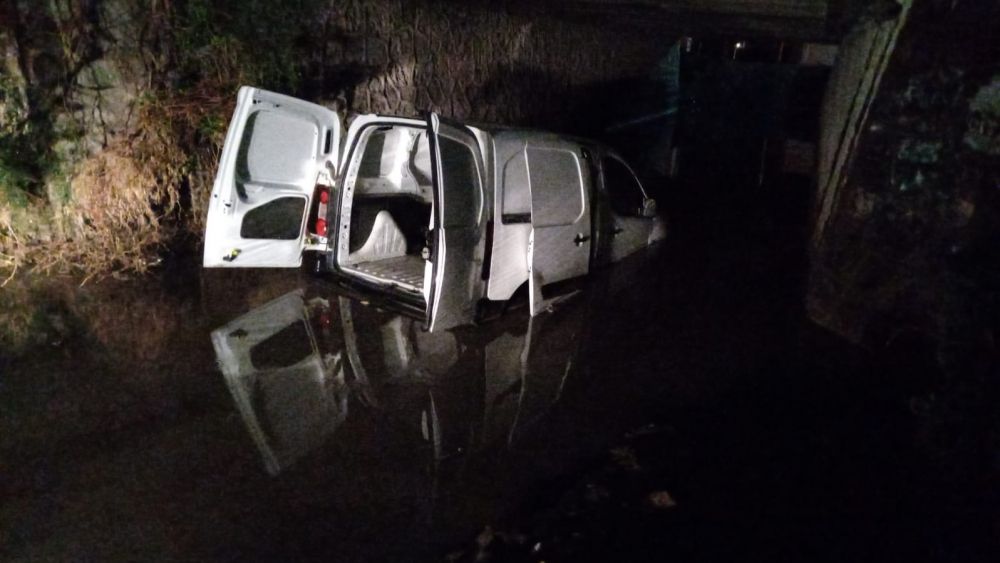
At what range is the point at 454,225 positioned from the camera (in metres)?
4.60

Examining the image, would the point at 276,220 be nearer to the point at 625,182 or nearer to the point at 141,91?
the point at 141,91

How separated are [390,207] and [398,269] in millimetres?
716

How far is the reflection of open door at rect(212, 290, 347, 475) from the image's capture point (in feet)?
12.5

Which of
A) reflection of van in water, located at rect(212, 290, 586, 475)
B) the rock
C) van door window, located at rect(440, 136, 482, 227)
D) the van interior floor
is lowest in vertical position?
the rock

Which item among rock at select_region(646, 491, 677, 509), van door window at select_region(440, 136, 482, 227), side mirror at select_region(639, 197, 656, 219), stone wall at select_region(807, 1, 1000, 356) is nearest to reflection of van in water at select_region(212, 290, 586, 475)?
rock at select_region(646, 491, 677, 509)

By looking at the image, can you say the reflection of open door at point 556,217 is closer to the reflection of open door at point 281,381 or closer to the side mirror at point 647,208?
the side mirror at point 647,208

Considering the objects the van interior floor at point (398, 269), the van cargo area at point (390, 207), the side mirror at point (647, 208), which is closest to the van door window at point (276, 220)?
the van cargo area at point (390, 207)

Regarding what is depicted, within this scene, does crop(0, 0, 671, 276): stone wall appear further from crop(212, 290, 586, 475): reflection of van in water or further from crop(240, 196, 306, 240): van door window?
crop(212, 290, 586, 475): reflection of van in water

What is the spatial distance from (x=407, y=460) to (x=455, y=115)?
7.11 m

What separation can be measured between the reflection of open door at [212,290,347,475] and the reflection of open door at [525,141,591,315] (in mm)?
1859

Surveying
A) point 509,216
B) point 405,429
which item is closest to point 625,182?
point 509,216

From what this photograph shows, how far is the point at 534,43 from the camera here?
11.1 metres

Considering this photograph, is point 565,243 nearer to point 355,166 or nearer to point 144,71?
point 355,166

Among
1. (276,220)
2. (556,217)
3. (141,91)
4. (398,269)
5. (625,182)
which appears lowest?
(398,269)
